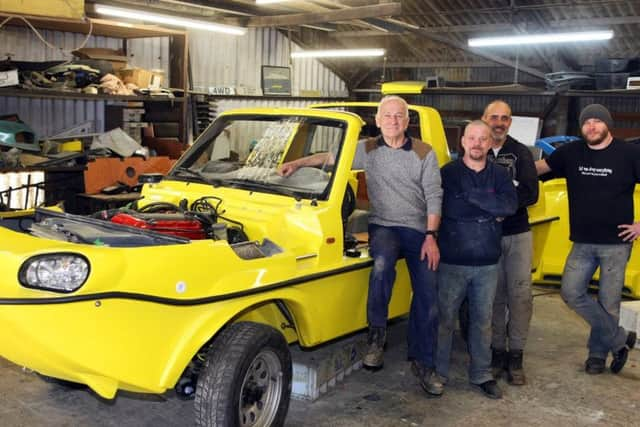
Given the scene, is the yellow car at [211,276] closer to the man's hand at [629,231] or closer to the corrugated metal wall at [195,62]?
the man's hand at [629,231]

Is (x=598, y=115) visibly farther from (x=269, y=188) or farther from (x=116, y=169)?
(x=116, y=169)

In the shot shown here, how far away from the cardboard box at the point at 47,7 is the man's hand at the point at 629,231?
6.16 meters

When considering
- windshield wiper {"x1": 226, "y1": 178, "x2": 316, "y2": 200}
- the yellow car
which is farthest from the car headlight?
windshield wiper {"x1": 226, "y1": 178, "x2": 316, "y2": 200}

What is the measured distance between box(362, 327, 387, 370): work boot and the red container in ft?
3.92

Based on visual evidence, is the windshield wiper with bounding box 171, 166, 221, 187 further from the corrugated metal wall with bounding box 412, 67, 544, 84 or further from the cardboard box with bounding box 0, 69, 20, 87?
the corrugated metal wall with bounding box 412, 67, 544, 84

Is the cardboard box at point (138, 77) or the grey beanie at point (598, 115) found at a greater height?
the cardboard box at point (138, 77)

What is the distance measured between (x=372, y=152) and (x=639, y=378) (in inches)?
97.0

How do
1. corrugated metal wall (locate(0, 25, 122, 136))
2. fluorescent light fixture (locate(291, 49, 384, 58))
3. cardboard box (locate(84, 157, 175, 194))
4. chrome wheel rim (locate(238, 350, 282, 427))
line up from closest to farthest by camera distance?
chrome wheel rim (locate(238, 350, 282, 427)) < cardboard box (locate(84, 157, 175, 194)) < corrugated metal wall (locate(0, 25, 122, 136)) < fluorescent light fixture (locate(291, 49, 384, 58))

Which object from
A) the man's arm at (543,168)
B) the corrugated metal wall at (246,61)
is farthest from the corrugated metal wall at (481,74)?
the man's arm at (543,168)

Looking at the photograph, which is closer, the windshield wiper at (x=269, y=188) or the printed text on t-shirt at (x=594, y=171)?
the windshield wiper at (x=269, y=188)

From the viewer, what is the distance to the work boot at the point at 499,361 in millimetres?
4621

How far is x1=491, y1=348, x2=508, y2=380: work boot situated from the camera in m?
4.62

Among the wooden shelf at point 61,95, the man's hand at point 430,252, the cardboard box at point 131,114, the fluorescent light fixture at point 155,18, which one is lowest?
the man's hand at point 430,252

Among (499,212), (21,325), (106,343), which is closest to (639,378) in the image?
(499,212)
